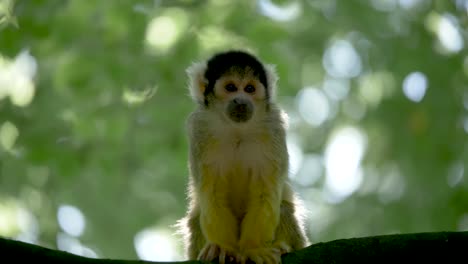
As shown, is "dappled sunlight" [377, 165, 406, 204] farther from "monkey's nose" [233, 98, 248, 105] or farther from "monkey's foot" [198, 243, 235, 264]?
"monkey's foot" [198, 243, 235, 264]

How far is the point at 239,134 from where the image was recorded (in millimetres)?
5477

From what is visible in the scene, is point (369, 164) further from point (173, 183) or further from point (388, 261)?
point (388, 261)

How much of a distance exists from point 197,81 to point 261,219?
1.38m

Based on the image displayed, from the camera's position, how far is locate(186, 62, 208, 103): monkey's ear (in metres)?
5.91

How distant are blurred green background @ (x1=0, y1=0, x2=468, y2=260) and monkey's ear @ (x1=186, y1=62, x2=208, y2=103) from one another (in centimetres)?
148

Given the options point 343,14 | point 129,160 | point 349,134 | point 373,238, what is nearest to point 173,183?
point 129,160

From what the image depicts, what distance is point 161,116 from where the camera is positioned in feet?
25.7

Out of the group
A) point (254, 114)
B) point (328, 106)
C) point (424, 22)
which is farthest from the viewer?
point (328, 106)

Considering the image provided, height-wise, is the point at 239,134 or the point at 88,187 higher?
the point at 88,187

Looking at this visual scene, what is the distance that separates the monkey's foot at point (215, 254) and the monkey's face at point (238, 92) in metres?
1.00

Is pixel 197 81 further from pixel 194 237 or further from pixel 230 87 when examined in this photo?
pixel 194 237

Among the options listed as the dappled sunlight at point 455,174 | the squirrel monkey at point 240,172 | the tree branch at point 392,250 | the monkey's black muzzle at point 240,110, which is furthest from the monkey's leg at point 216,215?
the dappled sunlight at point 455,174

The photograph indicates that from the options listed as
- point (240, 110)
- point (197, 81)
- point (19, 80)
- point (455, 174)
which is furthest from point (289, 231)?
point (19, 80)

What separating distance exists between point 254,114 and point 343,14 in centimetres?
313
